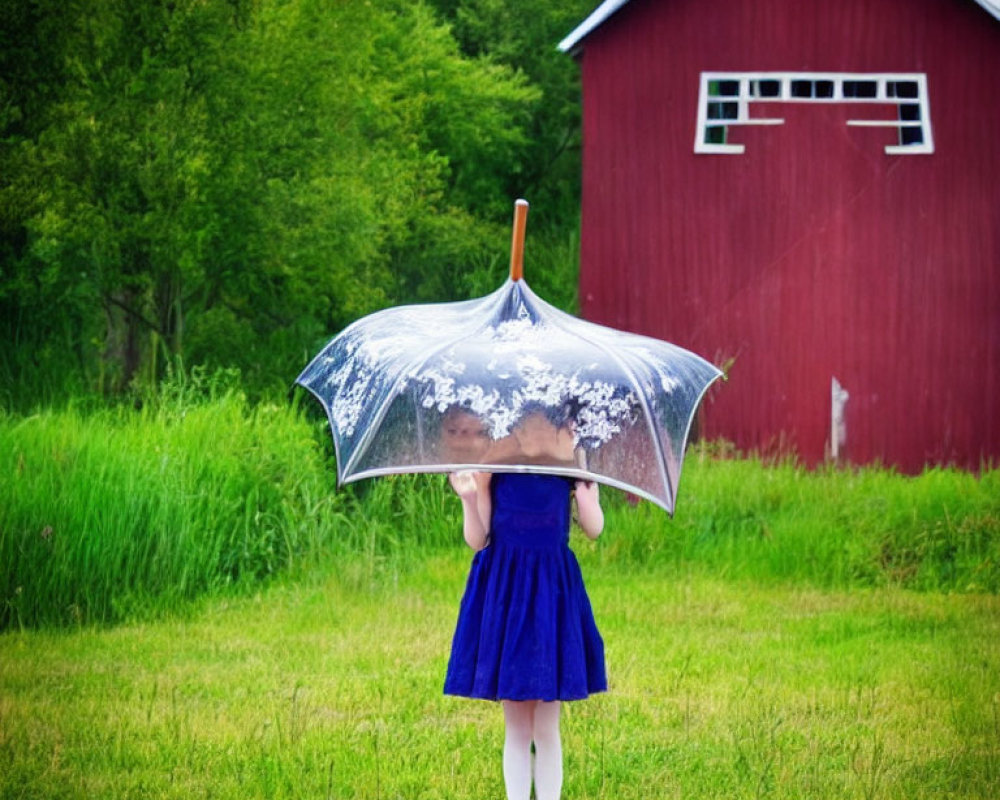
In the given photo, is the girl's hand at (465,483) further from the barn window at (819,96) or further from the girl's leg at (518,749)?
the barn window at (819,96)

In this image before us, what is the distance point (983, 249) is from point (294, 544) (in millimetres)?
8615

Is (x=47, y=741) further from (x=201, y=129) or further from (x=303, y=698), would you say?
(x=201, y=129)

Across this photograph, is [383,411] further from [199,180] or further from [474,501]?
[199,180]

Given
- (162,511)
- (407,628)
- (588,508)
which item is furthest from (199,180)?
(588,508)

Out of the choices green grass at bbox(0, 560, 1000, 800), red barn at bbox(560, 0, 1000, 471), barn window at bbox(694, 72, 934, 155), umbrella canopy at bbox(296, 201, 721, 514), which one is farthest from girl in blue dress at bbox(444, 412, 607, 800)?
barn window at bbox(694, 72, 934, 155)

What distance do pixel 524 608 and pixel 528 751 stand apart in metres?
0.54

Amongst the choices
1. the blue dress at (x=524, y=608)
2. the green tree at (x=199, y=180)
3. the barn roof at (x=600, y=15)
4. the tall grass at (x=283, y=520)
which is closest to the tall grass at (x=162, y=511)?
the tall grass at (x=283, y=520)

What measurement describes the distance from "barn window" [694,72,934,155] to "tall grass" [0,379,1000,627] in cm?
431

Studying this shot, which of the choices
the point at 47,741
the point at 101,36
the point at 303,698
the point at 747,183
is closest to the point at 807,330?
the point at 747,183

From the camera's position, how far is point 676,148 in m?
16.0

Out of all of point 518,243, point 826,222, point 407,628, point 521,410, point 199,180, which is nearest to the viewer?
point 521,410

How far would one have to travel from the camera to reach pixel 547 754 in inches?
215

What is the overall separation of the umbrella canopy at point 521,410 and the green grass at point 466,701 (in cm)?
185

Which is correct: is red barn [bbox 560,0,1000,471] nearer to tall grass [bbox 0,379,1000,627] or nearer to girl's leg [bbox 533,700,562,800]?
tall grass [bbox 0,379,1000,627]
